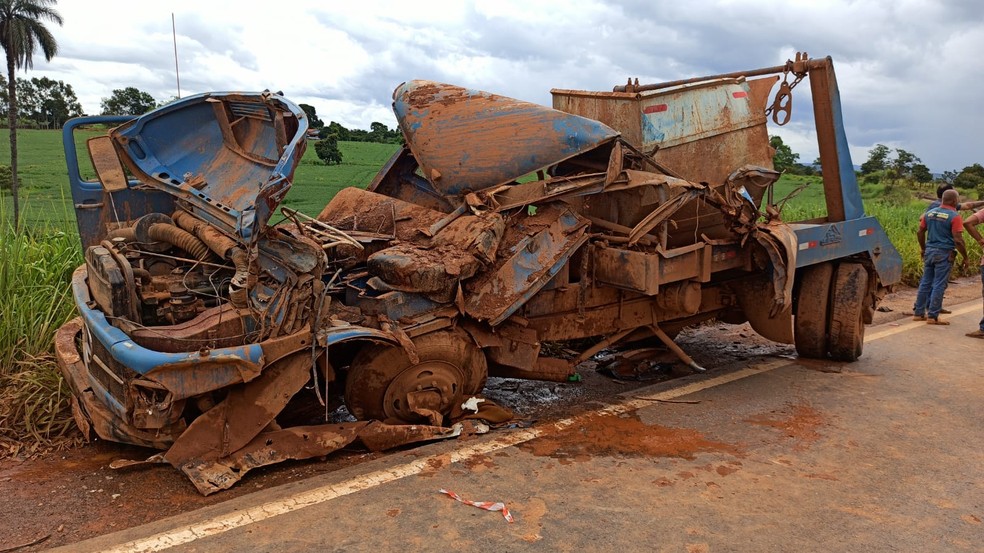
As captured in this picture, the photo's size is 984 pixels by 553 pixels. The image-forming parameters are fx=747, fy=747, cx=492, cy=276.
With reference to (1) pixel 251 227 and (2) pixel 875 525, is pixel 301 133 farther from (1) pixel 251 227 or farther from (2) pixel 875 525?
(2) pixel 875 525

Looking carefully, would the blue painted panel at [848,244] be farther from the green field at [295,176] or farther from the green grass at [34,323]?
the green grass at [34,323]

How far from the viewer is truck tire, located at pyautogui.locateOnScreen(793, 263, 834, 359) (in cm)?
671

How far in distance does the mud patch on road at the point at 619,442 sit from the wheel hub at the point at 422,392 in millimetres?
590

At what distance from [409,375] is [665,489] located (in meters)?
1.61

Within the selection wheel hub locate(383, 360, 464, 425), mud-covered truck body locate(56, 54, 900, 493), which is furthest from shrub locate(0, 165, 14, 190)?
wheel hub locate(383, 360, 464, 425)

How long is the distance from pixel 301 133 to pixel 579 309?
227 centimetres

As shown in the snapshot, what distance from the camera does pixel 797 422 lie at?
5.05 m

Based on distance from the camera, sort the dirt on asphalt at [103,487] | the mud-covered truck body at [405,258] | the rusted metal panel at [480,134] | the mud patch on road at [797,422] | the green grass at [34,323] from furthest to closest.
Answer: the rusted metal panel at [480,134] < the mud patch on road at [797,422] < the green grass at [34,323] < the mud-covered truck body at [405,258] < the dirt on asphalt at [103,487]

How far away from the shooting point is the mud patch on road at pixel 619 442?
14.3ft

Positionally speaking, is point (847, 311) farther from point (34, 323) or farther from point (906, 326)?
point (34, 323)

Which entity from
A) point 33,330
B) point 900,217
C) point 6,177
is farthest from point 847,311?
point 6,177

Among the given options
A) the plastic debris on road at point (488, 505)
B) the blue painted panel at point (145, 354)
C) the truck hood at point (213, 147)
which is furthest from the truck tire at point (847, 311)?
the blue painted panel at point (145, 354)

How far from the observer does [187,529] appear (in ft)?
10.8

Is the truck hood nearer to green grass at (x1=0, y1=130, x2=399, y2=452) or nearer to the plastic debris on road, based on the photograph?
green grass at (x1=0, y1=130, x2=399, y2=452)
